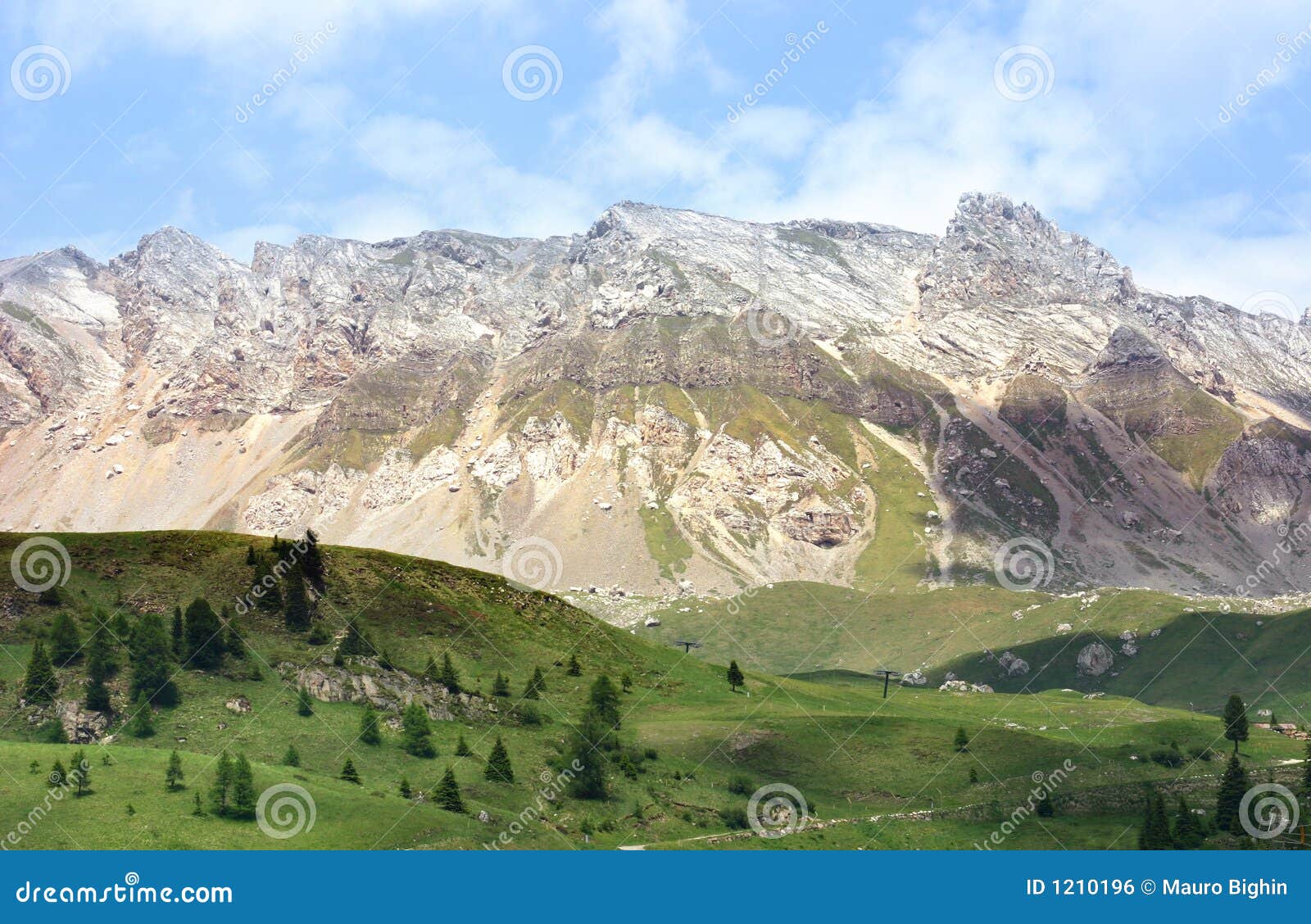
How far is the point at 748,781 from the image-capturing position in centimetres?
10050

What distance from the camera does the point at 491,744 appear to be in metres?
96.3

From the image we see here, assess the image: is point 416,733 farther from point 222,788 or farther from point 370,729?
point 222,788

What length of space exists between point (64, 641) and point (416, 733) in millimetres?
31094

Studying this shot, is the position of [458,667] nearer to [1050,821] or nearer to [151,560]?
[151,560]

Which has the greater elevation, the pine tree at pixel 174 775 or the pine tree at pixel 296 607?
the pine tree at pixel 296 607

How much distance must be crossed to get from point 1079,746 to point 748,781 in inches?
1445

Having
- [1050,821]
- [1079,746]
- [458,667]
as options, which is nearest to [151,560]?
[458,667]

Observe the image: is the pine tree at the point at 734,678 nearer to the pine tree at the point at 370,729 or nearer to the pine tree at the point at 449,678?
the pine tree at the point at 449,678

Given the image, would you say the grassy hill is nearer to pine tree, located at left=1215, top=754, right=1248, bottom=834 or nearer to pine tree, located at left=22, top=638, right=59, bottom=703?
pine tree, located at left=22, top=638, right=59, bottom=703
